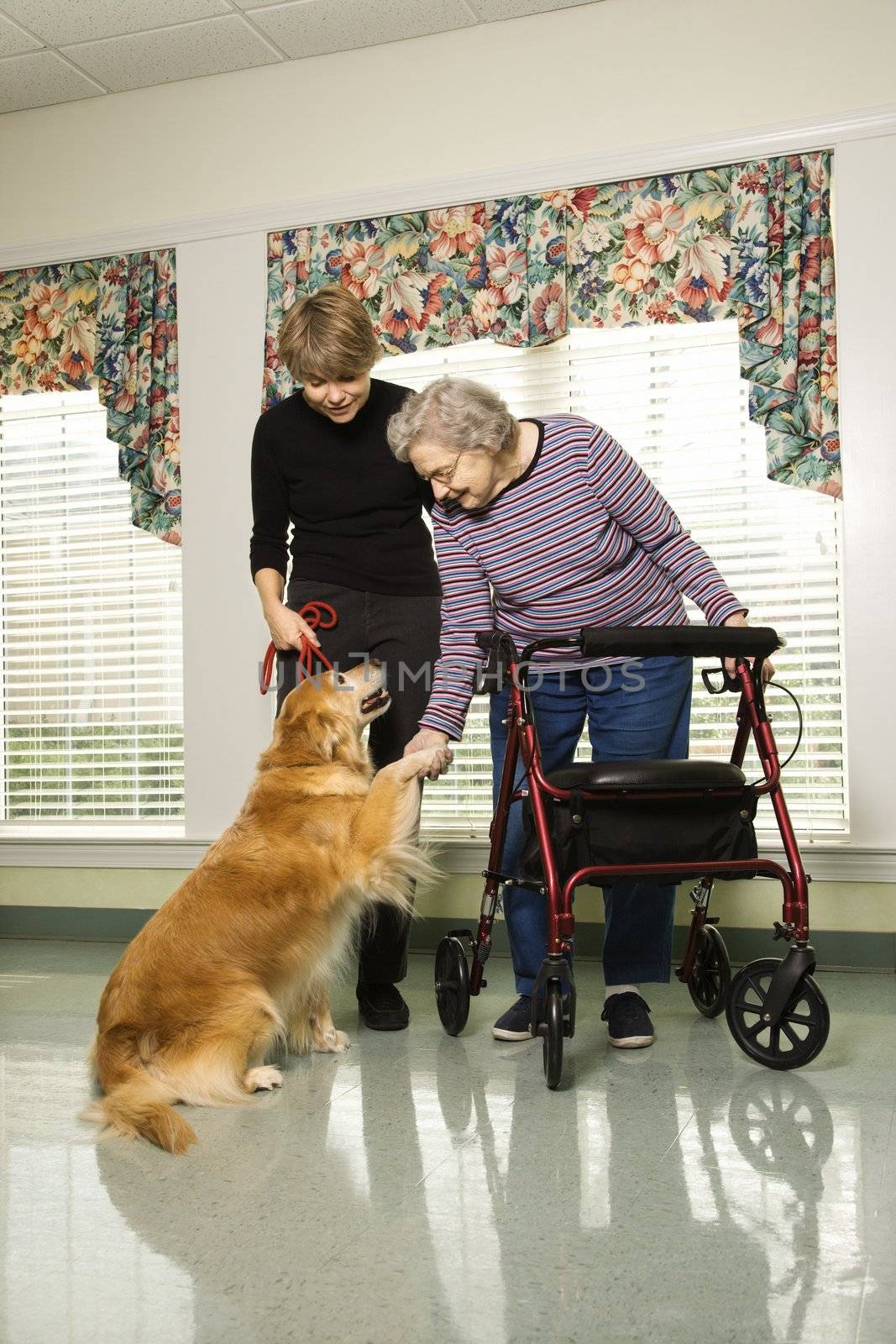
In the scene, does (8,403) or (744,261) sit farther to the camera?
(8,403)

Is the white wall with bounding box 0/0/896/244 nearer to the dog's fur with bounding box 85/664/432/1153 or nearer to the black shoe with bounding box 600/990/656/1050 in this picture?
the dog's fur with bounding box 85/664/432/1153

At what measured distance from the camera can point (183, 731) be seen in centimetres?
381

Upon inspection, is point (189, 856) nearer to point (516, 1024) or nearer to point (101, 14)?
point (516, 1024)

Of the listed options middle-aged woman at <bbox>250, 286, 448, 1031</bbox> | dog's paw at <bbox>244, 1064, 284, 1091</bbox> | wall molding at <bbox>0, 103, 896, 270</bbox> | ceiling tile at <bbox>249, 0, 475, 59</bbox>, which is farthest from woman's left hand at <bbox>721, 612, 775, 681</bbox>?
ceiling tile at <bbox>249, 0, 475, 59</bbox>

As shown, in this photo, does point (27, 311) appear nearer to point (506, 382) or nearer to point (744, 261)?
point (506, 382)

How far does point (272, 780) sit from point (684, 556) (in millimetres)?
914

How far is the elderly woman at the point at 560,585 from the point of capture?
85.9 inches

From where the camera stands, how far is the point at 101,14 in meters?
3.41

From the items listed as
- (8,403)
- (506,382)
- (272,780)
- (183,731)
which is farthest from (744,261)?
(8,403)

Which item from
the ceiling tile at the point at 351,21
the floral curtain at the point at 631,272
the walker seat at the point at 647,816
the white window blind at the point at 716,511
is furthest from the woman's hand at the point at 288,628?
the ceiling tile at the point at 351,21

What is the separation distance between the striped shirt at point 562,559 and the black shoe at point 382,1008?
2.22ft

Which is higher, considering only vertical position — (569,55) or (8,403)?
(569,55)

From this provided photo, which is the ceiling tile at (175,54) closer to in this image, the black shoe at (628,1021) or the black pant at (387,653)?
the black pant at (387,653)

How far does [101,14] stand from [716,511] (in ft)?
7.66
